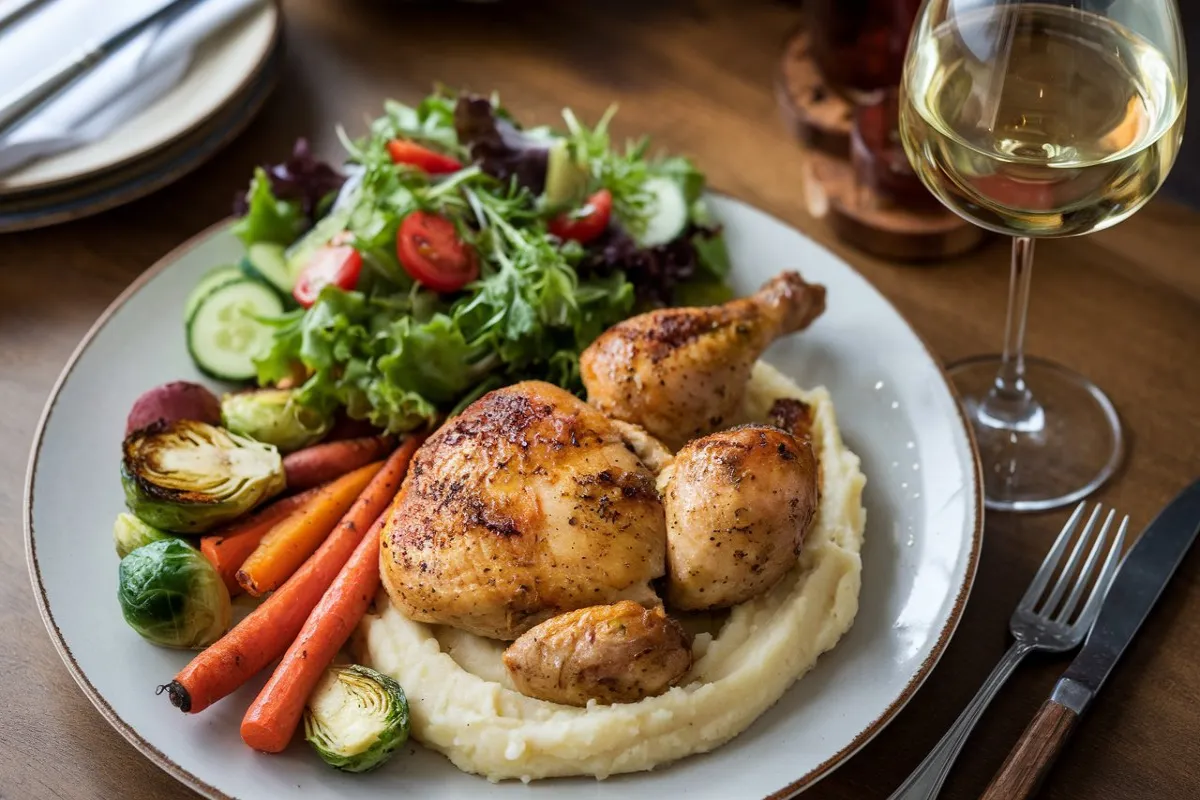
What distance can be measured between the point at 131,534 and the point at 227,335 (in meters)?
0.98

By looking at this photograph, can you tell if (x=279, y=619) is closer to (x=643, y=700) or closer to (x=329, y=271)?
(x=643, y=700)

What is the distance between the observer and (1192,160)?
516 cm

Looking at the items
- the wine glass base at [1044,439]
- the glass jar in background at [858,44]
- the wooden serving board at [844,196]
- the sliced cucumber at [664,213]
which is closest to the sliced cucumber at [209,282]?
the sliced cucumber at [664,213]

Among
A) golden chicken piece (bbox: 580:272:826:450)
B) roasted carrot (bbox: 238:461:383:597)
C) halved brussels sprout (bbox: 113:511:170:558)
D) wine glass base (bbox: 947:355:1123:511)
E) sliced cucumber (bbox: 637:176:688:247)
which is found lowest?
wine glass base (bbox: 947:355:1123:511)

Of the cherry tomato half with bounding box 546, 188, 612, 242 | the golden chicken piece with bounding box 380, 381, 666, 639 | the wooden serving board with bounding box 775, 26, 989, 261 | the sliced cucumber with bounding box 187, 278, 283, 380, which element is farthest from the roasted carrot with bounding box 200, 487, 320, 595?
the wooden serving board with bounding box 775, 26, 989, 261

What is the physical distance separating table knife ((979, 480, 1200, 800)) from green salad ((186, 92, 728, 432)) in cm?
174

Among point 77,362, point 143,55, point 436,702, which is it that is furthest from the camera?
point 143,55

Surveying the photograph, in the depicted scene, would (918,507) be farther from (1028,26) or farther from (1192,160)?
(1192,160)

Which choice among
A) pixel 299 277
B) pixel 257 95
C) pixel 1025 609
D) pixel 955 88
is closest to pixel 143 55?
pixel 257 95

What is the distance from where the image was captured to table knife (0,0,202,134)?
4910mm

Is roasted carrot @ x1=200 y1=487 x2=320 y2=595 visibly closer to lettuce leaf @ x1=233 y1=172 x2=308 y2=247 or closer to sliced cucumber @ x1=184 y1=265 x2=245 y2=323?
sliced cucumber @ x1=184 y1=265 x2=245 y2=323

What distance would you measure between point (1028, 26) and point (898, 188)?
1.62 meters

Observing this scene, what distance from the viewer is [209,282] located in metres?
4.42

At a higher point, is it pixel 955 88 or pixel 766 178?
pixel 955 88
